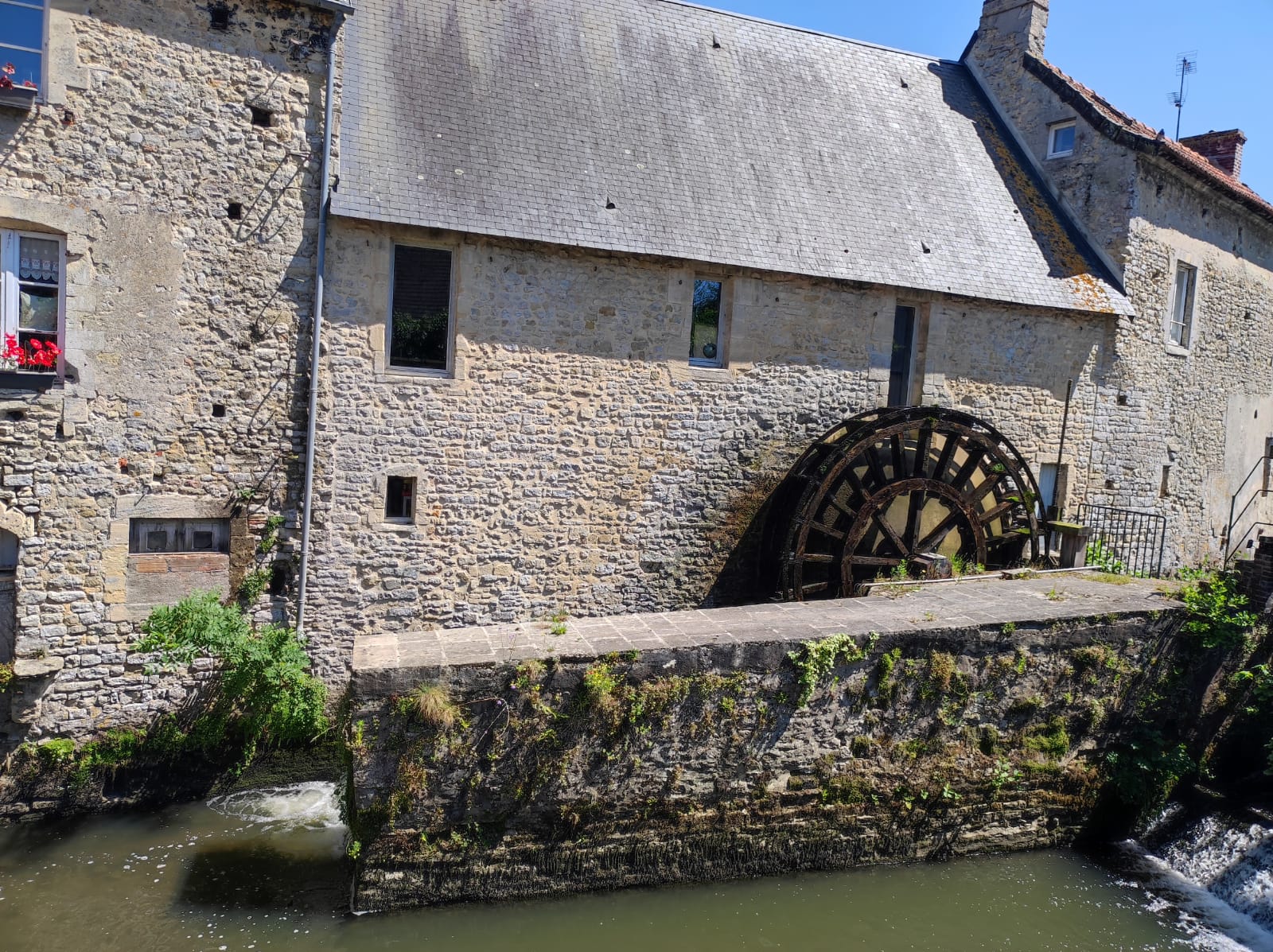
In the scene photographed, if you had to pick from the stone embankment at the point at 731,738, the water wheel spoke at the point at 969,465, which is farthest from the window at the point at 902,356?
the stone embankment at the point at 731,738

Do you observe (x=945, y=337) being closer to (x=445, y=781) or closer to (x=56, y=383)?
(x=445, y=781)

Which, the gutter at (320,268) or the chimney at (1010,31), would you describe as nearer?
the gutter at (320,268)

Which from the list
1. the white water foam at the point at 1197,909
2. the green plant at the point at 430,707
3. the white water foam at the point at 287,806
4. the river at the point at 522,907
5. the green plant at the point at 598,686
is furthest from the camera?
the white water foam at the point at 287,806

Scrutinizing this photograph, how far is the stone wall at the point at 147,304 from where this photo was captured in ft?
22.5

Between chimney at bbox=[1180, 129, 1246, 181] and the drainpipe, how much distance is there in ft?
Answer: 43.5

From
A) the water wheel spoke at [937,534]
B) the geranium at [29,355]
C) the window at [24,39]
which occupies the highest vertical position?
the window at [24,39]

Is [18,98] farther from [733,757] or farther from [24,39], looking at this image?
[733,757]

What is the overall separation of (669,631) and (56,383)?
5001 mm

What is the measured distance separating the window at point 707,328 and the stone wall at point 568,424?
0.52 ft

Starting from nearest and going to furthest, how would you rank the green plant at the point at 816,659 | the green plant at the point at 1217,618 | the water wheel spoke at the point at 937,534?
the green plant at the point at 816,659 → the green plant at the point at 1217,618 → the water wheel spoke at the point at 937,534

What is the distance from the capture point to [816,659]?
6469 mm

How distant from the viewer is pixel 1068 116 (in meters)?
11.6

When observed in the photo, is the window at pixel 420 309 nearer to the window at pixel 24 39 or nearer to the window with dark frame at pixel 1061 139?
the window at pixel 24 39

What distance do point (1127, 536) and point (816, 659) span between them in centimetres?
710
